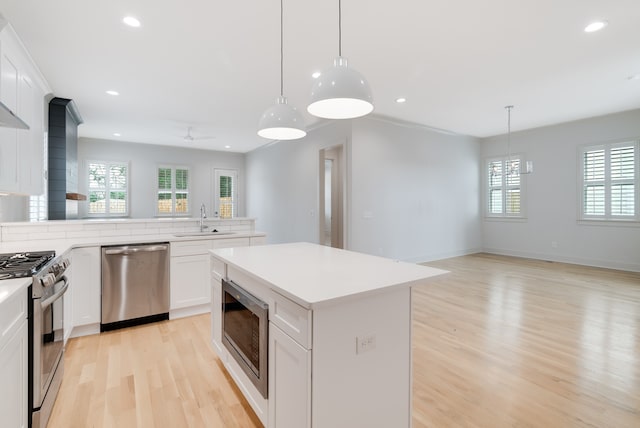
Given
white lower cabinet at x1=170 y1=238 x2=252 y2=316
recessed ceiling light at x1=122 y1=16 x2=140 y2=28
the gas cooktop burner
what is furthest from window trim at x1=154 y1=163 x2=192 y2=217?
the gas cooktop burner

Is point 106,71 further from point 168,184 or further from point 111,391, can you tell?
point 168,184

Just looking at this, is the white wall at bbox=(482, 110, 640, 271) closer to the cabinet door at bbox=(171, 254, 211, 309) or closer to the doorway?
the doorway

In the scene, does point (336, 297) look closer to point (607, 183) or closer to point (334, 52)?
point (334, 52)

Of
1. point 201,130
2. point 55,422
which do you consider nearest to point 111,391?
point 55,422

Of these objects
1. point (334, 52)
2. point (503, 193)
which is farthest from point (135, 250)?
point (503, 193)

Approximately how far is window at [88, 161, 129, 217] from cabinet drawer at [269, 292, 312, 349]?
7.78 metres

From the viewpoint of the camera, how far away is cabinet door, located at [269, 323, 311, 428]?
1.24 m

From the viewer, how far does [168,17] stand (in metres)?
2.52

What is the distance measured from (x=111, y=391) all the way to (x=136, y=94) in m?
3.87

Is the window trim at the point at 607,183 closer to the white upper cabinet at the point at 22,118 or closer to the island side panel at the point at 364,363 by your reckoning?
the island side panel at the point at 364,363

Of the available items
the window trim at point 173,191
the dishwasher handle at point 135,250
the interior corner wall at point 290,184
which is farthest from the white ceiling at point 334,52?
the window trim at point 173,191

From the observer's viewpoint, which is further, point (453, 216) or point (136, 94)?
point (453, 216)

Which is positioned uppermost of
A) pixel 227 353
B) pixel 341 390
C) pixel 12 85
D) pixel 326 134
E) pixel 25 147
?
pixel 326 134

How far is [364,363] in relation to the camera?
4.51 feet
